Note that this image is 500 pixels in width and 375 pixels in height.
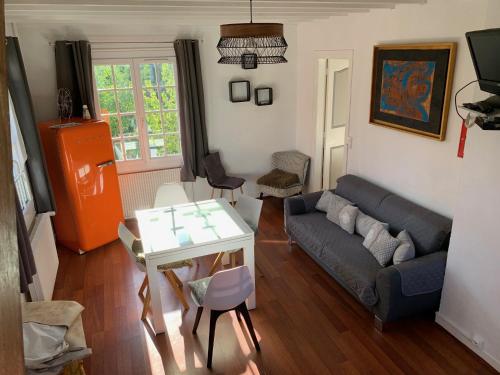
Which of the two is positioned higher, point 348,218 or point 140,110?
point 140,110

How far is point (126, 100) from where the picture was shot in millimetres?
5094

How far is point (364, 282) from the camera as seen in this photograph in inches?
128

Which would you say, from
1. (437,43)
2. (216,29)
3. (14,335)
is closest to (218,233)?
(437,43)

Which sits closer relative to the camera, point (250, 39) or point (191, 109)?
point (250, 39)

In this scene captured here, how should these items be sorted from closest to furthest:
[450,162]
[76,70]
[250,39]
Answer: [250,39] < [450,162] < [76,70]

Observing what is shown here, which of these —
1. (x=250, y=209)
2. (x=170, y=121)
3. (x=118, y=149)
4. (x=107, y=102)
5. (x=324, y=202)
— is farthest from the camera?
(x=170, y=121)

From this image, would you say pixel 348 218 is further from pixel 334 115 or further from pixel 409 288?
pixel 334 115

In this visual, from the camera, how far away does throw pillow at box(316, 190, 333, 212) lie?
4.42 m

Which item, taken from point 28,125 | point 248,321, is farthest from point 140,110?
point 248,321

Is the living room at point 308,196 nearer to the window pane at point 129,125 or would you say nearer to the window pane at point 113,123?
the window pane at point 113,123

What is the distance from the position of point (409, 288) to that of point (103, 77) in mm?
4214

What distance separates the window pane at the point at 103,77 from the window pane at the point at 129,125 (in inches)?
17.8

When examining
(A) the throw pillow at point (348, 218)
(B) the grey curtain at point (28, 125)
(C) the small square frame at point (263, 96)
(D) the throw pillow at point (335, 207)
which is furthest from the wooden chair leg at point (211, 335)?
(C) the small square frame at point (263, 96)

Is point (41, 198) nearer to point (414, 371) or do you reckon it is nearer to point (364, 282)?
point (364, 282)
